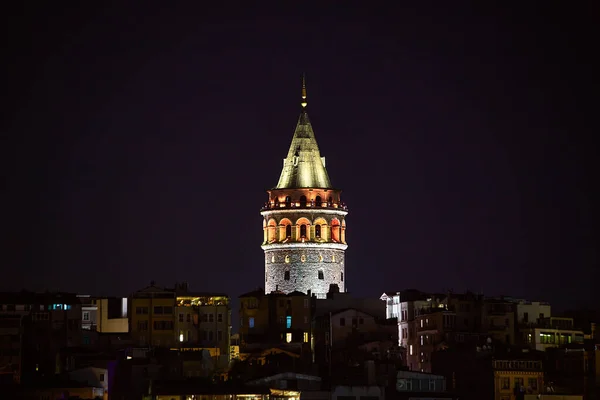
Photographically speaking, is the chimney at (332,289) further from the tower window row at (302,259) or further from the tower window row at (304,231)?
the tower window row at (304,231)

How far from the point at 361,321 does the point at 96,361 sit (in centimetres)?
1856

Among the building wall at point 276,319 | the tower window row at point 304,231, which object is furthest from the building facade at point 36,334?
the tower window row at point 304,231

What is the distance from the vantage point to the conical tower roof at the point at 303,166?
128 metres

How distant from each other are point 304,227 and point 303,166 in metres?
3.80

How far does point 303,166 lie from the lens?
128m

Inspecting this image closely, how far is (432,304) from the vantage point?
117625 mm

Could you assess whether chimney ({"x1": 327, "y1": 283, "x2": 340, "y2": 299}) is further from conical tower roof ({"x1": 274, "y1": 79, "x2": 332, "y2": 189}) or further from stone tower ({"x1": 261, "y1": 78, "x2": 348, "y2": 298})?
conical tower roof ({"x1": 274, "y1": 79, "x2": 332, "y2": 189})

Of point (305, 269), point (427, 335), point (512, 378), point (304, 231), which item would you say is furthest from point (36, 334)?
point (512, 378)

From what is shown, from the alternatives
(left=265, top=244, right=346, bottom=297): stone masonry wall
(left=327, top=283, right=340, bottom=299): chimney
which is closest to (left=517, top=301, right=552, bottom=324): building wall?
(left=327, top=283, right=340, bottom=299): chimney

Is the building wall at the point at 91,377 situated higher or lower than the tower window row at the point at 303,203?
lower

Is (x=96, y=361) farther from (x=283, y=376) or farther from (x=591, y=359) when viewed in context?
(x=591, y=359)

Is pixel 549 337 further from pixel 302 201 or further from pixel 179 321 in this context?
pixel 179 321

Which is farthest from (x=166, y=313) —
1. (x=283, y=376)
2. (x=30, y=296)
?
(x=283, y=376)

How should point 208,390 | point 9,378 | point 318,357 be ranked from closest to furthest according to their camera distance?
point 208,390
point 9,378
point 318,357
